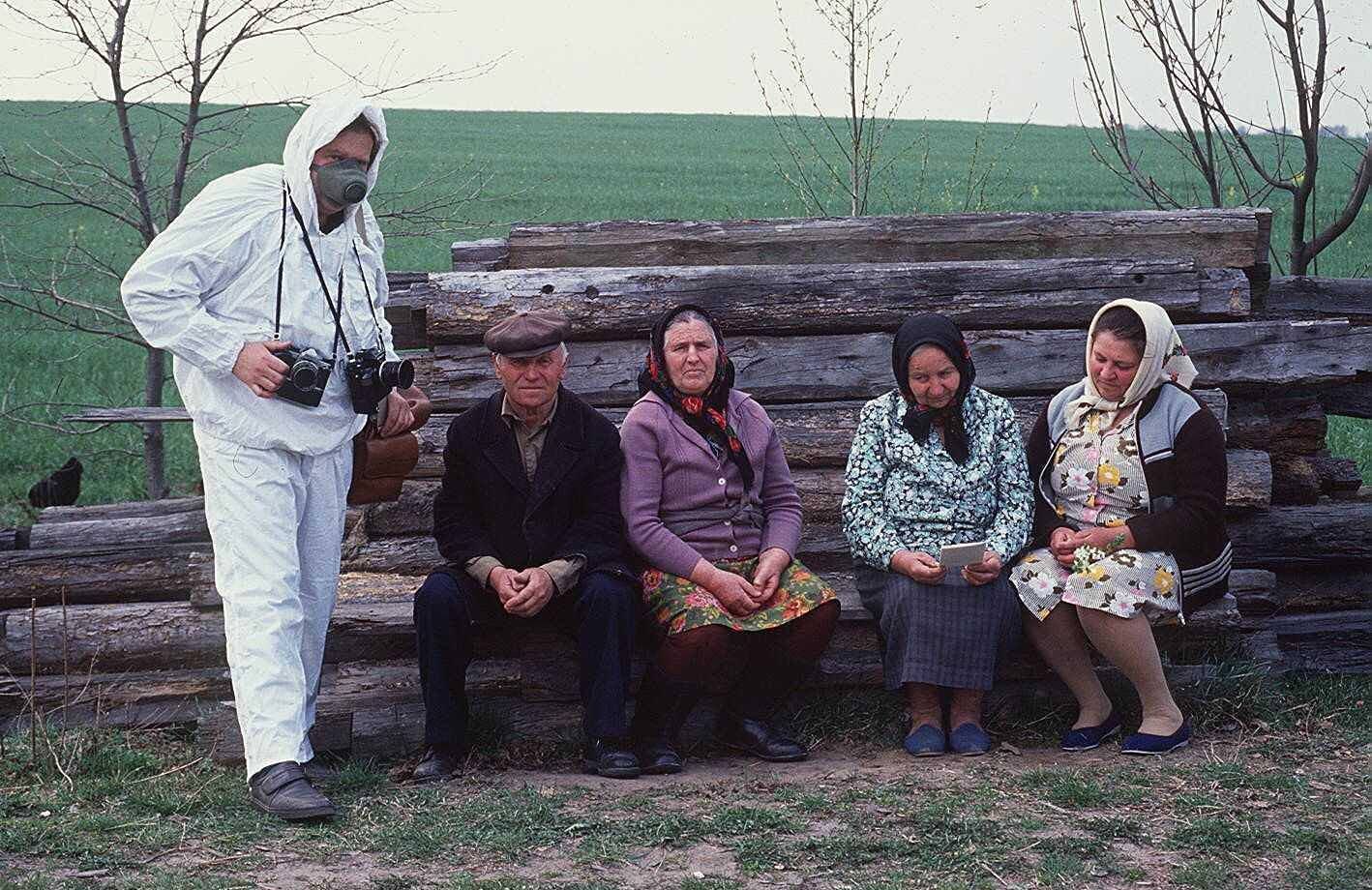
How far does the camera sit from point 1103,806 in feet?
15.1

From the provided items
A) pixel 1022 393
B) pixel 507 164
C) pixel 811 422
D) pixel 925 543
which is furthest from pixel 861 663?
pixel 507 164

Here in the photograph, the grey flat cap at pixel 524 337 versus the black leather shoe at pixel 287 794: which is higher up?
the grey flat cap at pixel 524 337

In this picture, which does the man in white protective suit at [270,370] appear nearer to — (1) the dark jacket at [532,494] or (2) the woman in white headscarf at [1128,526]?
(1) the dark jacket at [532,494]

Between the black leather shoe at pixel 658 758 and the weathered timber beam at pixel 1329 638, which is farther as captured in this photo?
the weathered timber beam at pixel 1329 638

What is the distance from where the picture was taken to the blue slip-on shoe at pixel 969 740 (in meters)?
5.22

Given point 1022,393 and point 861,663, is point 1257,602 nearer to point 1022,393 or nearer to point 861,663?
point 1022,393

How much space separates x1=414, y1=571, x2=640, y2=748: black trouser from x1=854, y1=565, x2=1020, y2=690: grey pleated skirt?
0.95 metres

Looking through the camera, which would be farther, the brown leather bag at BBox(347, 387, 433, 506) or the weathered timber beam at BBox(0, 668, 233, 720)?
the weathered timber beam at BBox(0, 668, 233, 720)

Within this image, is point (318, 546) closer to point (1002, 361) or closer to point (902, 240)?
point (1002, 361)

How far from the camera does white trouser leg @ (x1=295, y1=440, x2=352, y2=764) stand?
192 inches

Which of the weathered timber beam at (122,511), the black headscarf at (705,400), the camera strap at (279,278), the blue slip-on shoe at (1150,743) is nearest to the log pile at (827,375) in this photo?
the weathered timber beam at (122,511)

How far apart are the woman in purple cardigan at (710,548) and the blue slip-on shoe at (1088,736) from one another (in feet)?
3.08

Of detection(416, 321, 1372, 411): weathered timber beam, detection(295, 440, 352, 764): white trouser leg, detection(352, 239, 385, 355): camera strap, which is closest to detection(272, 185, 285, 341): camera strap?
detection(352, 239, 385, 355): camera strap

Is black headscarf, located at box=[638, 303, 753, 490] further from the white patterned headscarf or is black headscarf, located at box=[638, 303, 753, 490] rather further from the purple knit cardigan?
the white patterned headscarf
